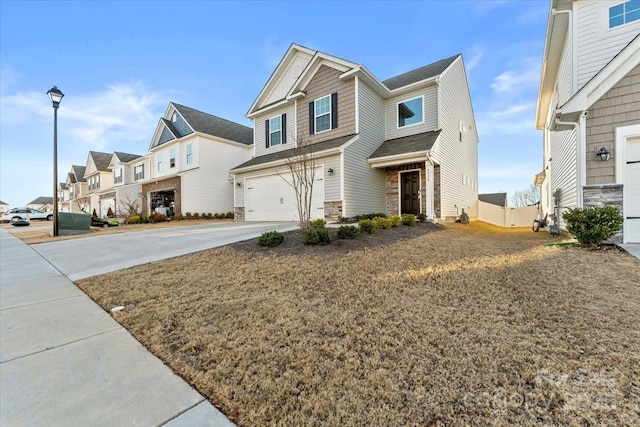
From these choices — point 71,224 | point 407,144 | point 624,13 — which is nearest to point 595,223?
point 624,13

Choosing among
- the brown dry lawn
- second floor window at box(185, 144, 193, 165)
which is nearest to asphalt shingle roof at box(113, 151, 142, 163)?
second floor window at box(185, 144, 193, 165)

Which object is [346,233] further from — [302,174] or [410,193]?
[410,193]

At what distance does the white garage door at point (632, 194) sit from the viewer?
605 cm

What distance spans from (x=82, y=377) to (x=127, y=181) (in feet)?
95.2

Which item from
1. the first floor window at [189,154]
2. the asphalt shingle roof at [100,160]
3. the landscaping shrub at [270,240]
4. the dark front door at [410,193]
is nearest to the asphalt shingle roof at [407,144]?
the dark front door at [410,193]

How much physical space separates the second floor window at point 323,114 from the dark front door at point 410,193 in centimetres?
387

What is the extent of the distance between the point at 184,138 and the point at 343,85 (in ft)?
40.8

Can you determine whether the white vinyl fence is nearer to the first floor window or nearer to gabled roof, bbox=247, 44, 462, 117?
gabled roof, bbox=247, 44, 462, 117

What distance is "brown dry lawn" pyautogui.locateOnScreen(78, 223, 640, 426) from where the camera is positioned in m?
1.66

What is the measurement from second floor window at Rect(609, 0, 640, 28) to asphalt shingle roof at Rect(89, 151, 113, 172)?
130ft

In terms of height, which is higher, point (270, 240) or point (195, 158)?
point (195, 158)

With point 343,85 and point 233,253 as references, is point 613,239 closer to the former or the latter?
point 233,253

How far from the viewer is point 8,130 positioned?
55.2 feet

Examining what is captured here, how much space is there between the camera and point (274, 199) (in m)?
12.8
